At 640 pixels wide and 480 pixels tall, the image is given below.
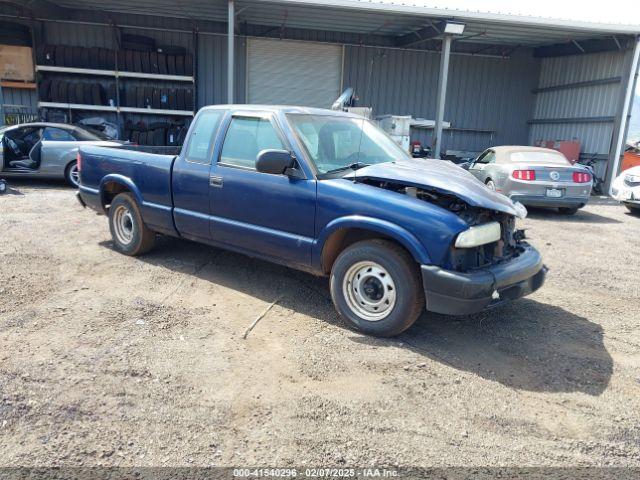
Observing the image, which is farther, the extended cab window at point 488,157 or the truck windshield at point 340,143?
the extended cab window at point 488,157

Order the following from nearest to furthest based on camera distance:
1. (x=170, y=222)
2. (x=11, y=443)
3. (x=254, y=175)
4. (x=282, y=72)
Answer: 1. (x=11, y=443)
2. (x=254, y=175)
3. (x=170, y=222)
4. (x=282, y=72)

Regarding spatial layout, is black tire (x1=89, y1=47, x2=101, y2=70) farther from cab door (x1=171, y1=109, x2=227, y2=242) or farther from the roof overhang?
cab door (x1=171, y1=109, x2=227, y2=242)

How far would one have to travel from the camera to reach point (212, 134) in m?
5.12

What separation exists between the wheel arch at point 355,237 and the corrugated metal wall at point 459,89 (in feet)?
47.5

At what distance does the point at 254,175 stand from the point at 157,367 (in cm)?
199

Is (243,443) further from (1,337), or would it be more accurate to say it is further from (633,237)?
(633,237)


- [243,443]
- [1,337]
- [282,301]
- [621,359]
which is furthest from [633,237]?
[1,337]

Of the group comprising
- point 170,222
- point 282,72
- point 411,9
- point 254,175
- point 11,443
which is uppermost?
point 411,9

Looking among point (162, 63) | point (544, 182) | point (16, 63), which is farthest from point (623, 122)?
point (16, 63)

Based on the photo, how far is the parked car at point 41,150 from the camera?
1109cm

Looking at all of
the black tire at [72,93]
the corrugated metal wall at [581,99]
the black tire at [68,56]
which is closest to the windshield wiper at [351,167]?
the black tire at [72,93]

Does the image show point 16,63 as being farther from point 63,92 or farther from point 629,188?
point 629,188

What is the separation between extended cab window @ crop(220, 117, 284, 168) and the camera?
4.69 metres

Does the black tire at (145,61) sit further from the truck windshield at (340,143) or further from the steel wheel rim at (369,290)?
the steel wheel rim at (369,290)
